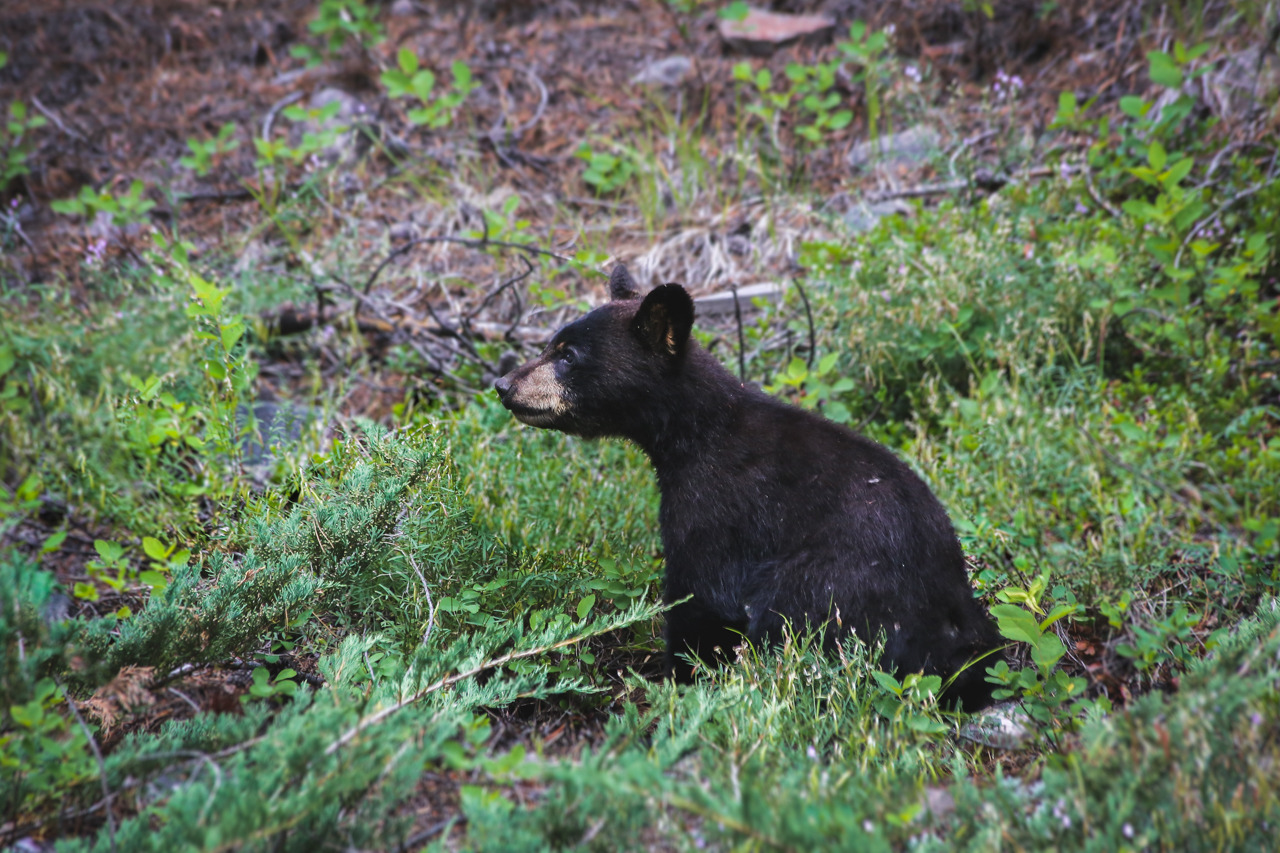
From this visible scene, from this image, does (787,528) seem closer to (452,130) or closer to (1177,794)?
(1177,794)

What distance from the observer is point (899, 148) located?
6938mm

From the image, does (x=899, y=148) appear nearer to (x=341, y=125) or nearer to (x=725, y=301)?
(x=725, y=301)

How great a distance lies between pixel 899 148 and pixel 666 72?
240 cm

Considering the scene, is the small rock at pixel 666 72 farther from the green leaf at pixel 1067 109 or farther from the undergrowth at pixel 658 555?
the green leaf at pixel 1067 109

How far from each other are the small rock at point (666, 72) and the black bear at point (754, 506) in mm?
5105

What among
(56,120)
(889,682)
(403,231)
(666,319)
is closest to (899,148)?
(403,231)

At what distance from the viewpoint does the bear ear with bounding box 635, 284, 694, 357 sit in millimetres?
3246

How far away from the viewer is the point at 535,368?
3539mm

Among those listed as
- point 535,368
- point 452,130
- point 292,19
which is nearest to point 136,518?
point 535,368

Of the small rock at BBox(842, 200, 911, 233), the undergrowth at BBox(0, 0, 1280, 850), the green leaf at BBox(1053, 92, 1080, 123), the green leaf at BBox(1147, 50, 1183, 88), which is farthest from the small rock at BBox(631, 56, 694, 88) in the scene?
the green leaf at BBox(1147, 50, 1183, 88)

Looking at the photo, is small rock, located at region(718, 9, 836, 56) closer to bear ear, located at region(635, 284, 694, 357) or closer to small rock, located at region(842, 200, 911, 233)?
small rock, located at region(842, 200, 911, 233)

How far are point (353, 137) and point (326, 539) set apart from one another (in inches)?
228

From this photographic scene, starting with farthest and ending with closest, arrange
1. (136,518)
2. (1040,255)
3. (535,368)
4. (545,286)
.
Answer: (545,286), (1040,255), (136,518), (535,368)

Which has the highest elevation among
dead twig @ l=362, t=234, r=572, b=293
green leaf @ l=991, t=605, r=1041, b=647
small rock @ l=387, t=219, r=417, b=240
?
dead twig @ l=362, t=234, r=572, b=293
